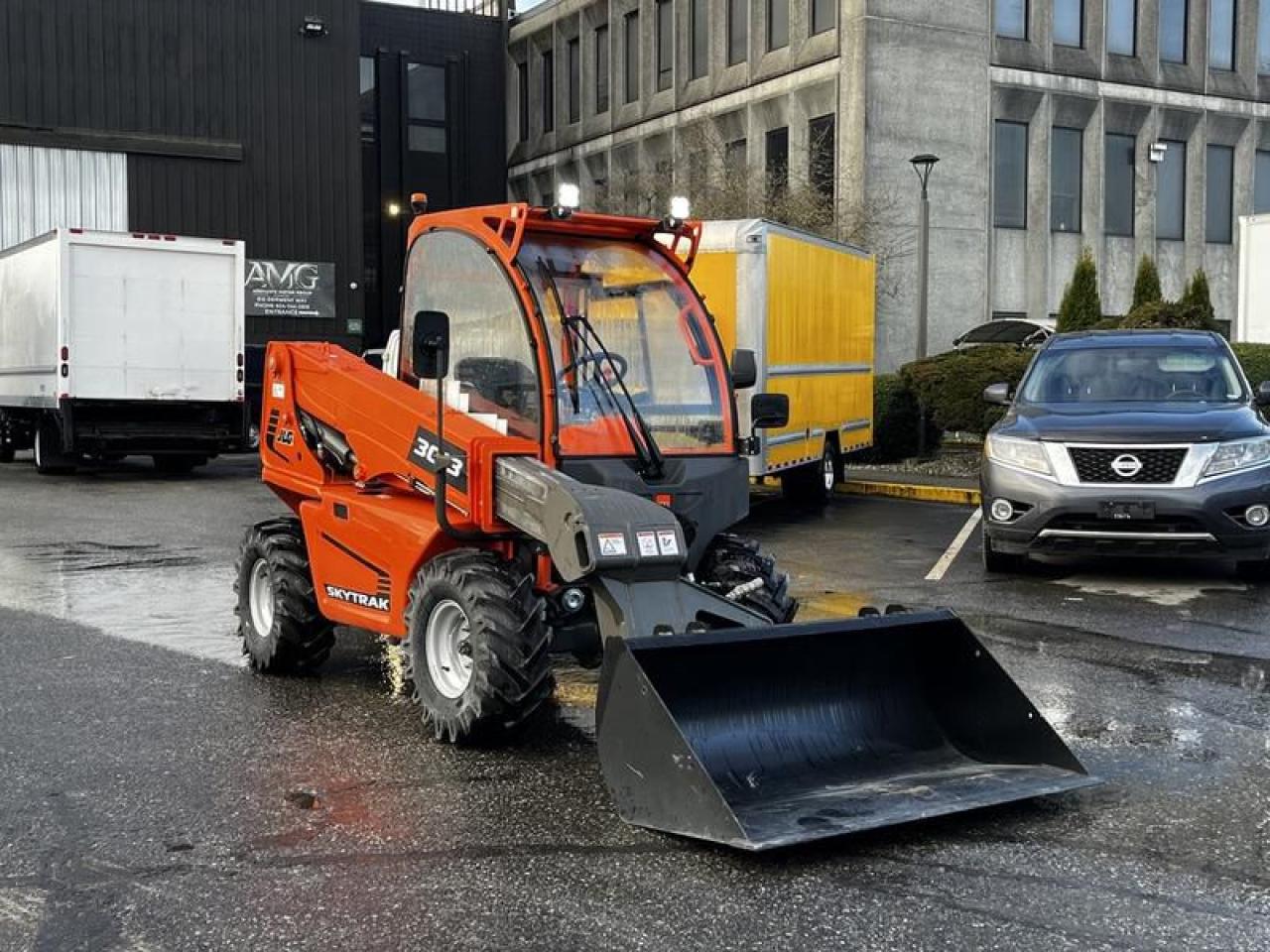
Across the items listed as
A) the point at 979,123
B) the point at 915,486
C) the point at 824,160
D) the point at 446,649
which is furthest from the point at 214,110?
the point at 446,649

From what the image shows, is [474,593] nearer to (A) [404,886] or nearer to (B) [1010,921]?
(A) [404,886]

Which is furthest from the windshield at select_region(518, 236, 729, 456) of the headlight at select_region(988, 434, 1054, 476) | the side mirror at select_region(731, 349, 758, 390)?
the headlight at select_region(988, 434, 1054, 476)

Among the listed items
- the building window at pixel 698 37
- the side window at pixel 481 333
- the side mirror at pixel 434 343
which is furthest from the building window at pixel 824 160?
the side mirror at pixel 434 343

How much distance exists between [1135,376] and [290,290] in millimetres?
27764

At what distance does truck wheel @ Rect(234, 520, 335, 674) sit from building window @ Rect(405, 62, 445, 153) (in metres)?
41.1

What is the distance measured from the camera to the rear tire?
37.1 ft

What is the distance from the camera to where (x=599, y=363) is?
6605mm

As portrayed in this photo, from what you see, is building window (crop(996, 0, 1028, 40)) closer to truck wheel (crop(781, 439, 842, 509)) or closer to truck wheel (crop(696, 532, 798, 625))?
truck wheel (crop(781, 439, 842, 509))

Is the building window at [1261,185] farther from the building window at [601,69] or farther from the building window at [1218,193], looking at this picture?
the building window at [601,69]

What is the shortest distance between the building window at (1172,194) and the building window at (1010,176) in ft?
15.3

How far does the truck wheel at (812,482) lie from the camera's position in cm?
1691

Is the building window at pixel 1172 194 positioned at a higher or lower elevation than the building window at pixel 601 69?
lower

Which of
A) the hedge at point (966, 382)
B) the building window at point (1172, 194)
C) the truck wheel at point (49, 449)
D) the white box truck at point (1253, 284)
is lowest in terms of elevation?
the truck wheel at point (49, 449)

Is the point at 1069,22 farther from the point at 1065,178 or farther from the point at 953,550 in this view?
the point at 953,550
